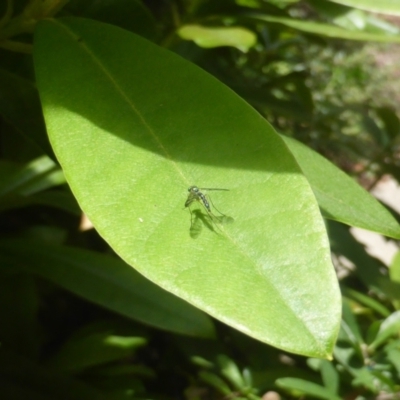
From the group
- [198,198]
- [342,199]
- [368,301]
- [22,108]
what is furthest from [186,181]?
[368,301]

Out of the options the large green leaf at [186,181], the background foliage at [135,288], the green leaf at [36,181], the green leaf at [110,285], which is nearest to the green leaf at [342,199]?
the background foliage at [135,288]

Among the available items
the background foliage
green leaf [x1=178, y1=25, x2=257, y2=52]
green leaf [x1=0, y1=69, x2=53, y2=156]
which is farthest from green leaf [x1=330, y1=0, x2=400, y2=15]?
green leaf [x1=0, y1=69, x2=53, y2=156]

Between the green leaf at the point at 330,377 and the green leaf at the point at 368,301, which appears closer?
the green leaf at the point at 330,377

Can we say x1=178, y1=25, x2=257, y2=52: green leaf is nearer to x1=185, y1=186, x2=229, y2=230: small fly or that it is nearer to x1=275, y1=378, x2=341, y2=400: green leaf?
x1=185, y1=186, x2=229, y2=230: small fly

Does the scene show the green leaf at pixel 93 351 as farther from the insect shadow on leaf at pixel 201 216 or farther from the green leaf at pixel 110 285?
the insect shadow on leaf at pixel 201 216

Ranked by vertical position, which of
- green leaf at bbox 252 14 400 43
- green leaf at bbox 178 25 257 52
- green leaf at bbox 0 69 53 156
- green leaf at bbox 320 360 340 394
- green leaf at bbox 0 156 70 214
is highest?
green leaf at bbox 252 14 400 43

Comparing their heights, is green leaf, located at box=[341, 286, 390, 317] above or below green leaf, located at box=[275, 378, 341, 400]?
above

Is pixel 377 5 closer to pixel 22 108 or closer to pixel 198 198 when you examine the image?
pixel 198 198
